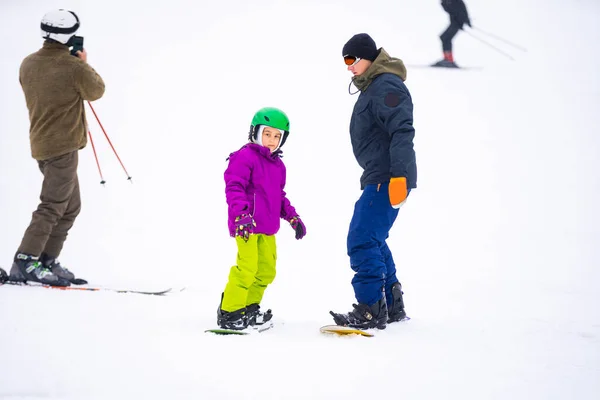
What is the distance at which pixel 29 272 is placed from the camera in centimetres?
474

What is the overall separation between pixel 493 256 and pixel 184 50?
11689 mm

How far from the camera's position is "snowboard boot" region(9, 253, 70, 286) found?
4728mm

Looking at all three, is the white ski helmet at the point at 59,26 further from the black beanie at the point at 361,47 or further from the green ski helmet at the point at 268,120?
the black beanie at the point at 361,47

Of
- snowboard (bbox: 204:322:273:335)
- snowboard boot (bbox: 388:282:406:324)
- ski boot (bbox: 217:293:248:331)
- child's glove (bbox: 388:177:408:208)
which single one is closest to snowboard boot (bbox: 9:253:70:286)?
ski boot (bbox: 217:293:248:331)

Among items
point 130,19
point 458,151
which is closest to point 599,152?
point 458,151

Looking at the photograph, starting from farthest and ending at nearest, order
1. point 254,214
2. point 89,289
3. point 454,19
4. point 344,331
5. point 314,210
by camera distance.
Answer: point 454,19, point 314,210, point 89,289, point 254,214, point 344,331

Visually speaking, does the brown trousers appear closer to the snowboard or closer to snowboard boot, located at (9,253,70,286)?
snowboard boot, located at (9,253,70,286)

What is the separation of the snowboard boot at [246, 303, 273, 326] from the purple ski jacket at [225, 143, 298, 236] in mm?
535

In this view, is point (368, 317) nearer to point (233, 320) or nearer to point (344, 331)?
point (344, 331)

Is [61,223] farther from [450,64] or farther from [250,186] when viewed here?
[450,64]

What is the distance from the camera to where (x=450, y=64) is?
1467 centimetres

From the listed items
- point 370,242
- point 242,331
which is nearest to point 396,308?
point 370,242

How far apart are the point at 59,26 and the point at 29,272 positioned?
2.11 m

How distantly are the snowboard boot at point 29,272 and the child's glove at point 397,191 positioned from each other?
2966 mm
